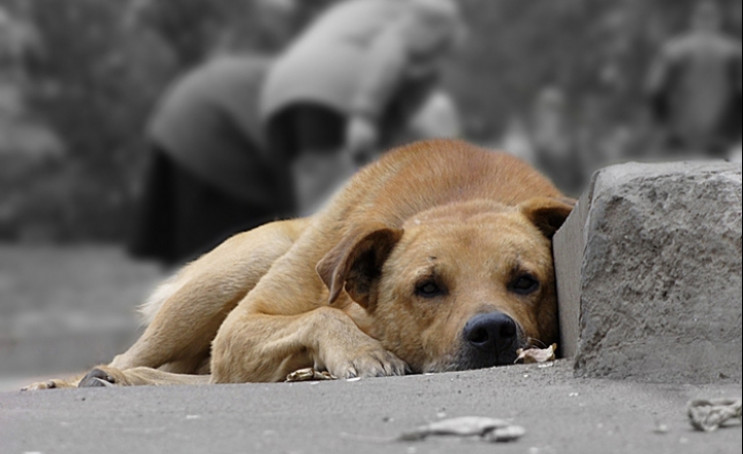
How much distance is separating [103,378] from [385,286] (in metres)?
1.02

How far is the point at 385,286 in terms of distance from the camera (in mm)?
5074

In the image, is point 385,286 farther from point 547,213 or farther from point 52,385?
point 52,385

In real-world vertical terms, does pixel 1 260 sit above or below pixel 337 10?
below

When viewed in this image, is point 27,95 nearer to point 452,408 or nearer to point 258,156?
point 258,156

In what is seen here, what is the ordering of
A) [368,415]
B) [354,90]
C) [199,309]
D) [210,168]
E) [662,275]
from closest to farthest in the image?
[368,415]
[662,275]
[199,309]
[354,90]
[210,168]

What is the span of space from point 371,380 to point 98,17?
19140 mm

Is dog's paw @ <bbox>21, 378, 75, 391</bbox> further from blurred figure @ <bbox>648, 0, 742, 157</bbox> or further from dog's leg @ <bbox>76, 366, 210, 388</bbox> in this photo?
blurred figure @ <bbox>648, 0, 742, 157</bbox>

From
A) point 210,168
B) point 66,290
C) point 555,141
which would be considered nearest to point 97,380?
point 210,168

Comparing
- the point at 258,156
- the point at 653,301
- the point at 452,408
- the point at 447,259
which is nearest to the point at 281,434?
the point at 452,408

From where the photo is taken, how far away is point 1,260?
2183 cm

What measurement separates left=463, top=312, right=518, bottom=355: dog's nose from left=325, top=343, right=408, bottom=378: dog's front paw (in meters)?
0.27

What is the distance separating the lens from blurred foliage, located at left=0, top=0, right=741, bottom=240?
70.5ft

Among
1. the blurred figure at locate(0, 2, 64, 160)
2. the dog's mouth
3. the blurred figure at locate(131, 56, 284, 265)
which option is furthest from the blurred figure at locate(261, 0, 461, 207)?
the dog's mouth

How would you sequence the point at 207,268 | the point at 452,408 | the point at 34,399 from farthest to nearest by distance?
the point at 207,268, the point at 34,399, the point at 452,408
